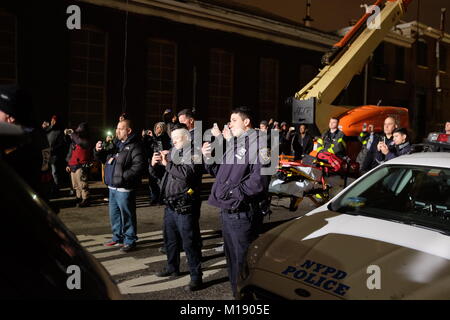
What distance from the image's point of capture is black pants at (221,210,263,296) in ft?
12.5

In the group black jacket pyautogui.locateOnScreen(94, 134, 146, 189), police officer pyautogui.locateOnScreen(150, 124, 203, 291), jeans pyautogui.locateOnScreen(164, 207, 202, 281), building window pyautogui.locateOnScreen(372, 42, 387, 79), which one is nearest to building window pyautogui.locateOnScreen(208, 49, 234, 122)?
black jacket pyautogui.locateOnScreen(94, 134, 146, 189)

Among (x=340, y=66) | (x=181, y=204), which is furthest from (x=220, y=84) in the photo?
(x=181, y=204)

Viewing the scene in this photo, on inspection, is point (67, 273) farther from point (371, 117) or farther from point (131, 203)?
point (371, 117)

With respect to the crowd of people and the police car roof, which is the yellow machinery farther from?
the police car roof

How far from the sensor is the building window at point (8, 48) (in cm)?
1126

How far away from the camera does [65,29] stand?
39.8ft

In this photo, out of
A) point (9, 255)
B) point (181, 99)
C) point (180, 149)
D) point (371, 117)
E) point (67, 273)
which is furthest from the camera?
point (181, 99)

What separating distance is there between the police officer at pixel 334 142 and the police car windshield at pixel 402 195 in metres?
3.52

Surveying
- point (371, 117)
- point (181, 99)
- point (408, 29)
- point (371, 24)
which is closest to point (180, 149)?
point (371, 117)

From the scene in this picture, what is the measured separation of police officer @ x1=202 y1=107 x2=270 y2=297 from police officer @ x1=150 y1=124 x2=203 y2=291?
0.57 metres

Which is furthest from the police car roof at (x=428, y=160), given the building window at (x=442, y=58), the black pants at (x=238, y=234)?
the building window at (x=442, y=58)

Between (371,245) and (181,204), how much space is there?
2.21 m

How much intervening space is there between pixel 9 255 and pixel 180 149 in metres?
3.44

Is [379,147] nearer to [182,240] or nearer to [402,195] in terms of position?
[402,195]
